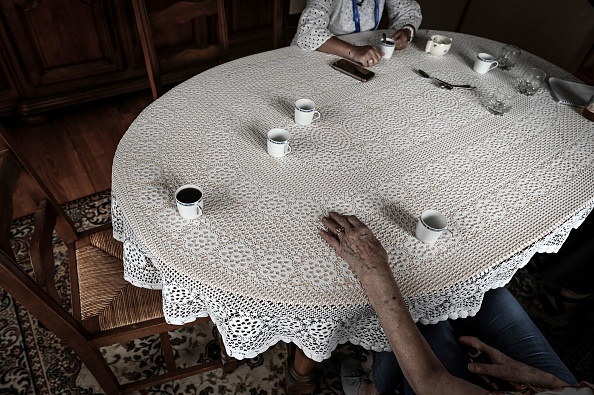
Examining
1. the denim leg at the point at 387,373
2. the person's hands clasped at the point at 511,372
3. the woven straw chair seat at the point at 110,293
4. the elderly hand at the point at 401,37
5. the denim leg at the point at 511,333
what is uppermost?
the elderly hand at the point at 401,37

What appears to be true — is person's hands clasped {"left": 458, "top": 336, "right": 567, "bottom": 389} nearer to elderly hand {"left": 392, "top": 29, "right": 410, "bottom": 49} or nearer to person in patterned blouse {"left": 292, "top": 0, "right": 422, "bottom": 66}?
person in patterned blouse {"left": 292, "top": 0, "right": 422, "bottom": 66}

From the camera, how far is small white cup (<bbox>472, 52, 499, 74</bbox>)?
1656 millimetres

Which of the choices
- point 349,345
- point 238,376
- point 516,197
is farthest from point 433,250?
point 238,376

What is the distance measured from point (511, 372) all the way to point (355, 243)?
0.49 m

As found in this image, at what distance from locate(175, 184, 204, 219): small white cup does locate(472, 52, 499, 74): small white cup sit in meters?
1.30

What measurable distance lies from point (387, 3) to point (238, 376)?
1835mm

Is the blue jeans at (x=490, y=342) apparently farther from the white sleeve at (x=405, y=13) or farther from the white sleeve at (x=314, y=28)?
the white sleeve at (x=405, y=13)

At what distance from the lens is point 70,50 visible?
2287mm

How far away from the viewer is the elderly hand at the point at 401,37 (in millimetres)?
1764

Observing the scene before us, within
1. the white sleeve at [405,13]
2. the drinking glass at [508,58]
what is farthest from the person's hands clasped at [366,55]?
the drinking glass at [508,58]

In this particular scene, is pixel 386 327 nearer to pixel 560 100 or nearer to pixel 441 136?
pixel 441 136

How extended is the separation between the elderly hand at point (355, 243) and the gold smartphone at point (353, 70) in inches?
29.5

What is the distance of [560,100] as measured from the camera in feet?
5.14

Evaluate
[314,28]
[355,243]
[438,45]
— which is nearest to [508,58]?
[438,45]
